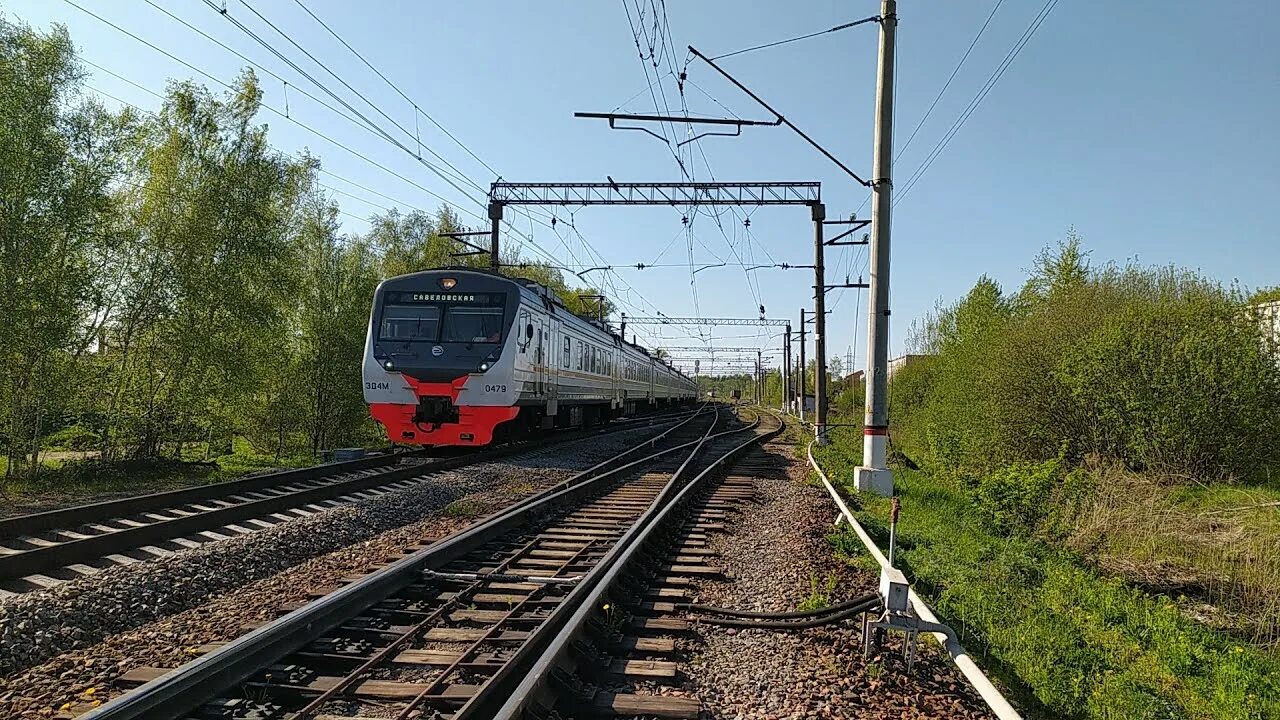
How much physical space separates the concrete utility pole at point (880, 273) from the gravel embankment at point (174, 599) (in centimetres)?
603

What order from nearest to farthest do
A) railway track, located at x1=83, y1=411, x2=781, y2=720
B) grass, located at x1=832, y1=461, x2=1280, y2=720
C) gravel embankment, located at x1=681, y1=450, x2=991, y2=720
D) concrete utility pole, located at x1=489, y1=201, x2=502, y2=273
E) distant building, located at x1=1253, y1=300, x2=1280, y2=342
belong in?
railway track, located at x1=83, y1=411, x2=781, y2=720
gravel embankment, located at x1=681, y1=450, x2=991, y2=720
grass, located at x1=832, y1=461, x2=1280, y2=720
distant building, located at x1=1253, y1=300, x2=1280, y2=342
concrete utility pole, located at x1=489, y1=201, x2=502, y2=273

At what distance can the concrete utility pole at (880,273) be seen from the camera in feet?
38.2

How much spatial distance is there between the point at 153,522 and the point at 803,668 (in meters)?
6.62

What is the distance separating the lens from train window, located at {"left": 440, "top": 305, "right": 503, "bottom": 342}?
14.0 meters

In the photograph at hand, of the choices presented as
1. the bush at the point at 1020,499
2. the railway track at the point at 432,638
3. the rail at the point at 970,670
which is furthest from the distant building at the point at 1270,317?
the rail at the point at 970,670

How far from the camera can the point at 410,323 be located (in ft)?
46.3

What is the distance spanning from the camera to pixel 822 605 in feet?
17.9

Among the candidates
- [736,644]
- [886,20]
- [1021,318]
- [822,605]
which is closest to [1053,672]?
[822,605]

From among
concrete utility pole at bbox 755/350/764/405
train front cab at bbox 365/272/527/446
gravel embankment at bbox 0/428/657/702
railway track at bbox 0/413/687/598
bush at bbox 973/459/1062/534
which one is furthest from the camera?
concrete utility pole at bbox 755/350/764/405

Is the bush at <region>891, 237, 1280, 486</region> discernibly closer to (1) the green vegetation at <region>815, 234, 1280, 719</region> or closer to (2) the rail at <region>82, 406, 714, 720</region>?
(1) the green vegetation at <region>815, 234, 1280, 719</region>

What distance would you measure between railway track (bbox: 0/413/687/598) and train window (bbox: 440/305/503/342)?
317 cm

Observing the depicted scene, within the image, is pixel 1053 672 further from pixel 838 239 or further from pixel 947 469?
pixel 838 239

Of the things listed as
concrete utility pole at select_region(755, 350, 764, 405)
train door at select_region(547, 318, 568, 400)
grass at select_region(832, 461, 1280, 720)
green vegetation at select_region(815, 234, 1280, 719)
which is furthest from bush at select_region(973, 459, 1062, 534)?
concrete utility pole at select_region(755, 350, 764, 405)

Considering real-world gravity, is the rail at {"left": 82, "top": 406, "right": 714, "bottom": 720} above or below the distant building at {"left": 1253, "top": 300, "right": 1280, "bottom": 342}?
below
